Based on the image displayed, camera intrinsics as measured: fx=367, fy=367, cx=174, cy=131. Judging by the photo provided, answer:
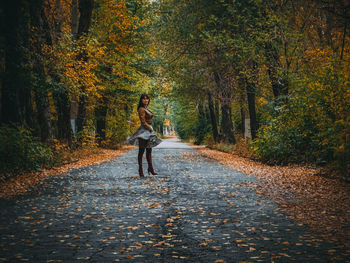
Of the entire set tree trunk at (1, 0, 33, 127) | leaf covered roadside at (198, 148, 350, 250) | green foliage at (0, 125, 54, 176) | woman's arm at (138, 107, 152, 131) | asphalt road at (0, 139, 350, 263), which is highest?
tree trunk at (1, 0, 33, 127)

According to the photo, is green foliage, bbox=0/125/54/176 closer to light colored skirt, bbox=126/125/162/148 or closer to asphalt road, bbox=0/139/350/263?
asphalt road, bbox=0/139/350/263

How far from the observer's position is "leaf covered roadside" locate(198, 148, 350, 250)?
5277 millimetres

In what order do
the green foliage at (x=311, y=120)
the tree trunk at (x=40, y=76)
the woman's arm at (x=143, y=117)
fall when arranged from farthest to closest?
1. the tree trunk at (x=40, y=76)
2. the green foliage at (x=311, y=120)
3. the woman's arm at (x=143, y=117)

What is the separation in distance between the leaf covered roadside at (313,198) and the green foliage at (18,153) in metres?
6.98

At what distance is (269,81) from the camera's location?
17812mm

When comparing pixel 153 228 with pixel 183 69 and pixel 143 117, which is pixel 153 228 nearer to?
pixel 143 117

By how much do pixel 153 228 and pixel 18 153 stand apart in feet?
23.5

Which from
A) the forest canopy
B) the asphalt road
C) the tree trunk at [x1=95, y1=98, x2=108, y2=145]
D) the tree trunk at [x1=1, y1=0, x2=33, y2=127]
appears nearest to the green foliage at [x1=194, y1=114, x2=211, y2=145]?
the forest canopy

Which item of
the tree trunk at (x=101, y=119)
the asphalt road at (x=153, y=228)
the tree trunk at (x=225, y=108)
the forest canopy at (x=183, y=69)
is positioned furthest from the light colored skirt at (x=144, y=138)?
the tree trunk at (x=101, y=119)

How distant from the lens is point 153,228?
210 inches

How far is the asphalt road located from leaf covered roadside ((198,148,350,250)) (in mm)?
266

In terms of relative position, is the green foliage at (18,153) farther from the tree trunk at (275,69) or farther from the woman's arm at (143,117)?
the tree trunk at (275,69)

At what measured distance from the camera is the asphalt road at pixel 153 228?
419 centimetres

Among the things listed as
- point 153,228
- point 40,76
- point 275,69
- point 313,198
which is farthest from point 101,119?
point 153,228
